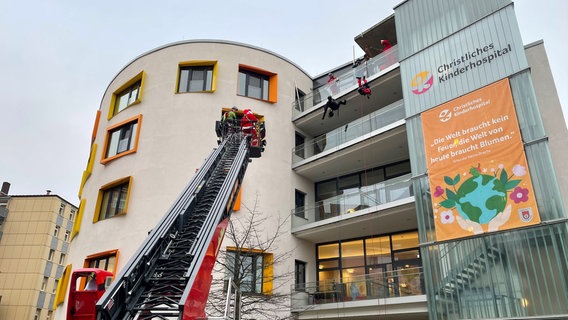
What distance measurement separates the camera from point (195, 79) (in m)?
21.4

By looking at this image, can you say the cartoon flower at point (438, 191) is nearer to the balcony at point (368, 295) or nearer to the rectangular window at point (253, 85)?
the balcony at point (368, 295)

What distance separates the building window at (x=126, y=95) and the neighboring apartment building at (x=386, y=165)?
102mm

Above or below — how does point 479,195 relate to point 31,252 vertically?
below

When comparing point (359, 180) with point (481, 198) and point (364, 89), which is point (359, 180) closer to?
point (364, 89)

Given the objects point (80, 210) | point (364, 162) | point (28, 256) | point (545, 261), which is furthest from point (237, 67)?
point (28, 256)

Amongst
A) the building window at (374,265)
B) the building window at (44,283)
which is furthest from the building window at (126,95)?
the building window at (44,283)

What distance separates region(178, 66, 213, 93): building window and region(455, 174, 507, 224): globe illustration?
1308 centimetres

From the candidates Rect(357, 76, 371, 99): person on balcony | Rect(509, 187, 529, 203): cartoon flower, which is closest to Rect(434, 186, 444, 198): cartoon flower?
Rect(509, 187, 529, 203): cartoon flower

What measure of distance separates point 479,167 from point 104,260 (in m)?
16.4

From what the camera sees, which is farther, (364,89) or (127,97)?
(127,97)

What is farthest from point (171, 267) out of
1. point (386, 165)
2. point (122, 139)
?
point (122, 139)

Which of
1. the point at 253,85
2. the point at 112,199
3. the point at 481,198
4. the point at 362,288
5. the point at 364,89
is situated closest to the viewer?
the point at 481,198

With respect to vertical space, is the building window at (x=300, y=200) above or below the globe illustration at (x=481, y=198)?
above

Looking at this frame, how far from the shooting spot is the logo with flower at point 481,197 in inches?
500
